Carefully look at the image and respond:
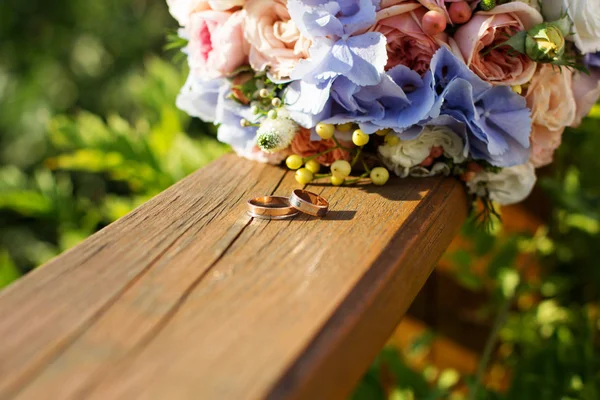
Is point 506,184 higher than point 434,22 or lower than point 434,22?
lower

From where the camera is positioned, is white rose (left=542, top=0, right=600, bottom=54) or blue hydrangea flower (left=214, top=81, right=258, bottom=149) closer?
white rose (left=542, top=0, right=600, bottom=54)

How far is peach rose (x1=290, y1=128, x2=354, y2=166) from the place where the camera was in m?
1.05

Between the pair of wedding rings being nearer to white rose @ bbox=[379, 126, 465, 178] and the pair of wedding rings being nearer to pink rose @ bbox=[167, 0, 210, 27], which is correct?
white rose @ bbox=[379, 126, 465, 178]

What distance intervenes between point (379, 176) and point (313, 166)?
0.11 metres

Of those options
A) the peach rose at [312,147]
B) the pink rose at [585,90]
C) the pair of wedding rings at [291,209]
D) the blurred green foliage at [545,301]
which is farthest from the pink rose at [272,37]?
the blurred green foliage at [545,301]

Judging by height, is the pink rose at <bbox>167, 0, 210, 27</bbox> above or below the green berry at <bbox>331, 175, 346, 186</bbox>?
above

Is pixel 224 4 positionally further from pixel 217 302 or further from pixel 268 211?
pixel 217 302

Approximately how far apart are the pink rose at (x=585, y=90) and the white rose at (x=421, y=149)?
0.25 m

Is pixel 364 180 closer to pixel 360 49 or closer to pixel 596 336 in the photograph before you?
pixel 360 49

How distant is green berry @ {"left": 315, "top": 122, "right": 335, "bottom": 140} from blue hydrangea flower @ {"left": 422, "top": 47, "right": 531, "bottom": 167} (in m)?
0.15

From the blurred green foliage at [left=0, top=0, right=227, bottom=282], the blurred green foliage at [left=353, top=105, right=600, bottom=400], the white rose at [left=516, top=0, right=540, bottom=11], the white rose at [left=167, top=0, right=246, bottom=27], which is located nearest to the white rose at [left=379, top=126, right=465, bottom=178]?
the white rose at [left=516, top=0, right=540, bottom=11]

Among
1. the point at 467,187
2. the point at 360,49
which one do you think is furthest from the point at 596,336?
the point at 360,49

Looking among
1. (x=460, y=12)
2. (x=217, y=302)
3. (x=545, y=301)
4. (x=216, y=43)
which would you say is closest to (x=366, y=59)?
(x=460, y=12)

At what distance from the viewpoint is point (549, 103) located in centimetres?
108
